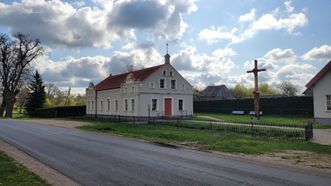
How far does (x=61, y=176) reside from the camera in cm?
937

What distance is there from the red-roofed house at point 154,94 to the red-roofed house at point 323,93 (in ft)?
60.0

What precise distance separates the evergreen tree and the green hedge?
34.0 m

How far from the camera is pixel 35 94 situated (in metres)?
71.1

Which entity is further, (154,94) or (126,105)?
(126,105)

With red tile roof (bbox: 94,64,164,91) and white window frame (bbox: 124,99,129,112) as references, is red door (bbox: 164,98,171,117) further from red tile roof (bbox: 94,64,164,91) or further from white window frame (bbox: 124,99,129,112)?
white window frame (bbox: 124,99,129,112)

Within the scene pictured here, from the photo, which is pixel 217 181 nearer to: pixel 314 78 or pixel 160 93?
pixel 314 78

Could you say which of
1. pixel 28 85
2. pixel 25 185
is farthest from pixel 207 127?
pixel 28 85

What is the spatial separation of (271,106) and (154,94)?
608 inches

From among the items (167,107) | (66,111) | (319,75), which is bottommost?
(66,111)

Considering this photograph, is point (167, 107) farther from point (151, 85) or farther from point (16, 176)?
point (16, 176)

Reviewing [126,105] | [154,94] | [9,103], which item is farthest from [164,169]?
[9,103]

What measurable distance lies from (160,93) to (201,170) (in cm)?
3360

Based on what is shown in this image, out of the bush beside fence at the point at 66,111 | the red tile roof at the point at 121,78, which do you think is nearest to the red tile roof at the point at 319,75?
the red tile roof at the point at 121,78

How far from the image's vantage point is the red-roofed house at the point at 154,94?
139 feet
